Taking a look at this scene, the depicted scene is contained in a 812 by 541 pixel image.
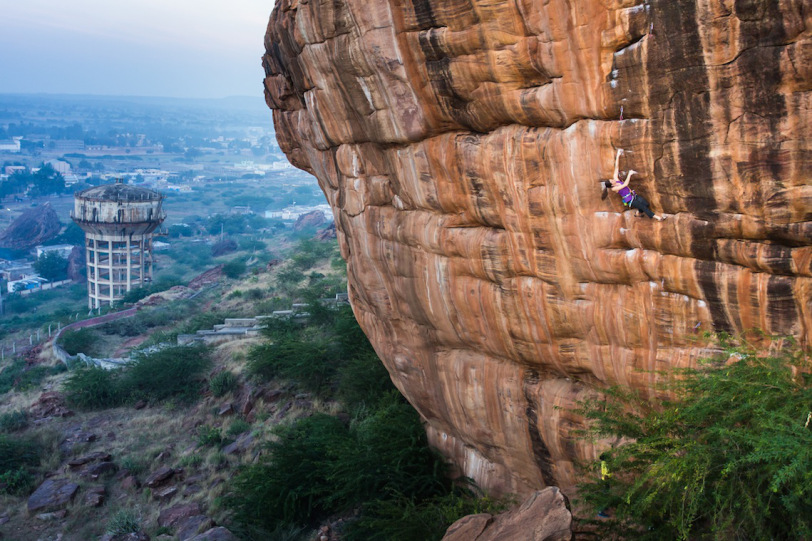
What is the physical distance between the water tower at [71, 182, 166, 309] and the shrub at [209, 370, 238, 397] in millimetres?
27344

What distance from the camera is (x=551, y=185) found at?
7.66 metres

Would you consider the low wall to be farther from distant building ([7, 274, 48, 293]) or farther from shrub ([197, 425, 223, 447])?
distant building ([7, 274, 48, 293])

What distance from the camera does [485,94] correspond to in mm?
7918

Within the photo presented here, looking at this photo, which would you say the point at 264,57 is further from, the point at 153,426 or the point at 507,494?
the point at 153,426

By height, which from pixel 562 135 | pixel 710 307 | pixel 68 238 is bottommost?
pixel 68 238

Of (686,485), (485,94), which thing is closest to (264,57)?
(485,94)

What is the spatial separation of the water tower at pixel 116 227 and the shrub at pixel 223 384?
89.7 feet

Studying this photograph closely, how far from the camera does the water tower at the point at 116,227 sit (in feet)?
145

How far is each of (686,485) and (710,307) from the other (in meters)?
1.83

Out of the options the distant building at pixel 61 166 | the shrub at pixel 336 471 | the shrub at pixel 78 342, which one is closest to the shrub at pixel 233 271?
the shrub at pixel 78 342

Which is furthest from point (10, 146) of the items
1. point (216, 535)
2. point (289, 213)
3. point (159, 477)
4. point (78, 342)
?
point (216, 535)

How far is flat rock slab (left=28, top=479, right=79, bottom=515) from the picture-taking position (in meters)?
14.7

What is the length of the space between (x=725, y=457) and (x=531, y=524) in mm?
2036

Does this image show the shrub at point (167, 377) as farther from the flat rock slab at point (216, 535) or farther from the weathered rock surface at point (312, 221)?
the weathered rock surface at point (312, 221)
